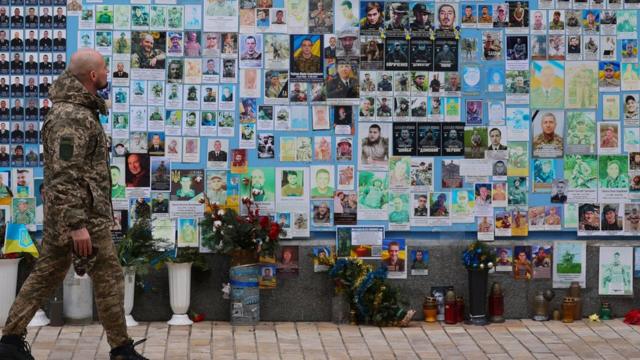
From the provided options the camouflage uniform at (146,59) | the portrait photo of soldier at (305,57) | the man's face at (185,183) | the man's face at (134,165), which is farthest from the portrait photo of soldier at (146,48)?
the portrait photo of soldier at (305,57)

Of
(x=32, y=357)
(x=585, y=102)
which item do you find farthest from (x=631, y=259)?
(x=32, y=357)

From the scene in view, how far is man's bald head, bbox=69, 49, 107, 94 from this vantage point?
774 centimetres

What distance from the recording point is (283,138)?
978cm

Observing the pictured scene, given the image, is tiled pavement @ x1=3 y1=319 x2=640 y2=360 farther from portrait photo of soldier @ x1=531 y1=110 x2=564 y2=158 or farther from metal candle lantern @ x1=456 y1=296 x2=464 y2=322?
portrait photo of soldier @ x1=531 y1=110 x2=564 y2=158

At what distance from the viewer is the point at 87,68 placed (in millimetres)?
7758

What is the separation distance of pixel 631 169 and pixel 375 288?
2408 mm

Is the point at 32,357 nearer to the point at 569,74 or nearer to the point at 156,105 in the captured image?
the point at 156,105

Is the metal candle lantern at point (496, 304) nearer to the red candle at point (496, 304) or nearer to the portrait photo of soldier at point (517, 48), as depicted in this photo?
the red candle at point (496, 304)

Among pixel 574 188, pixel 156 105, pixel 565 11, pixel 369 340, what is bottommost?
pixel 369 340

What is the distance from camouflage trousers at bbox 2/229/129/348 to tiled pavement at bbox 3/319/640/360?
72cm

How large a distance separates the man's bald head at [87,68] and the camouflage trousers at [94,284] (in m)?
0.98

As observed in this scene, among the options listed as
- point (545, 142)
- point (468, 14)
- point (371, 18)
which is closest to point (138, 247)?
point (371, 18)

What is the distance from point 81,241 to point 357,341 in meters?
2.48

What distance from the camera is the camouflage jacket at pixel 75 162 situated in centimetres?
750
